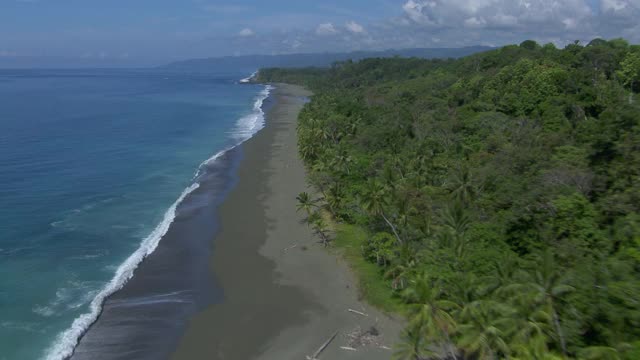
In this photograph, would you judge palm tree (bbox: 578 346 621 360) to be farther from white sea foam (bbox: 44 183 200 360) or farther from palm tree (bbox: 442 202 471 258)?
white sea foam (bbox: 44 183 200 360)

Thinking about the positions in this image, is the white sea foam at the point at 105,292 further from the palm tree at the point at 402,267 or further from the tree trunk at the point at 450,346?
the tree trunk at the point at 450,346

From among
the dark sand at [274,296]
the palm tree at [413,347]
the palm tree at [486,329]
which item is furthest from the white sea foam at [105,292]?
the palm tree at [486,329]

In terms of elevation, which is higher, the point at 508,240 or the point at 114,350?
the point at 508,240

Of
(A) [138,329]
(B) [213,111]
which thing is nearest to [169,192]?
(A) [138,329]

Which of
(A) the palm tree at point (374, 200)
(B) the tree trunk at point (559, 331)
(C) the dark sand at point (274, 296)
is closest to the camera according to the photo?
(B) the tree trunk at point (559, 331)

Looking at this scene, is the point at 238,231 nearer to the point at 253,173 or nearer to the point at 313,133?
the point at 253,173

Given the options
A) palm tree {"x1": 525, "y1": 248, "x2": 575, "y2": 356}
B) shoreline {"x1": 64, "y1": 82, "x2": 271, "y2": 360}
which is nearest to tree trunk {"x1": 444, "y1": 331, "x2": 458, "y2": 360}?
palm tree {"x1": 525, "y1": 248, "x2": 575, "y2": 356}

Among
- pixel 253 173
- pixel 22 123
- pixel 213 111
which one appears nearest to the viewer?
pixel 253 173
